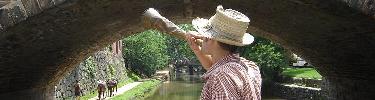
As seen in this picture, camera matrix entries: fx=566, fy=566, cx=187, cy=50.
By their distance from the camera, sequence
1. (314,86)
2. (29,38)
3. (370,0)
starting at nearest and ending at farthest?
(370,0)
(29,38)
(314,86)

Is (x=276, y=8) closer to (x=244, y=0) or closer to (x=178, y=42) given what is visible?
(x=244, y=0)

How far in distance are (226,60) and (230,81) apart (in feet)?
0.67

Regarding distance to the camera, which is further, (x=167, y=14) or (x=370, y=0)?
(x=167, y=14)

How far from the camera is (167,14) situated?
31.7ft

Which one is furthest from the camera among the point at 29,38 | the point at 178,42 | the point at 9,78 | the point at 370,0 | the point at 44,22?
the point at 178,42

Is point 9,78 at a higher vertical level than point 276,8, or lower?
lower

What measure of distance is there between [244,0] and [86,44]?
3483mm

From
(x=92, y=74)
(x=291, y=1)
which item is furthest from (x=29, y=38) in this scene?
(x=92, y=74)

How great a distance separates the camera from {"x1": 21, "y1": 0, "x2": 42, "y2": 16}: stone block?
6.19m

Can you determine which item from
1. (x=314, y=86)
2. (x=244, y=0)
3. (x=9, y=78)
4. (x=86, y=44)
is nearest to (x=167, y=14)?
(x=86, y=44)

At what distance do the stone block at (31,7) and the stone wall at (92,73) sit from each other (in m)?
15.0

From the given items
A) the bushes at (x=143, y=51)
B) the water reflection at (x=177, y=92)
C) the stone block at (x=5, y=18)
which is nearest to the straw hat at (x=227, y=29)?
the stone block at (x=5, y=18)

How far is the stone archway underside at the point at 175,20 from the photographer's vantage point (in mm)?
6801

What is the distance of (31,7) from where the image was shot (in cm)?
620
